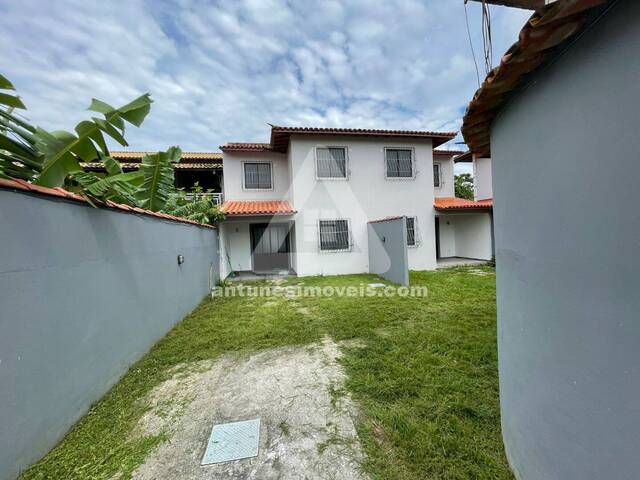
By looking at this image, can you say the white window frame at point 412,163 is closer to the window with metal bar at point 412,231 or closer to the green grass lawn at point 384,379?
the window with metal bar at point 412,231

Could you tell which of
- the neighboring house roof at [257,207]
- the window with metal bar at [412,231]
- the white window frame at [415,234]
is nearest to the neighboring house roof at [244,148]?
the neighboring house roof at [257,207]

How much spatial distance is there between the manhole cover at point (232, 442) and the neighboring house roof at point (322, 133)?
11.4m

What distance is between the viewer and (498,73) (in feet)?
5.86

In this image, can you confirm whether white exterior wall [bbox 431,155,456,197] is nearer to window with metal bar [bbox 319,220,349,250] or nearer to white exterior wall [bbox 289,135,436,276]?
white exterior wall [bbox 289,135,436,276]

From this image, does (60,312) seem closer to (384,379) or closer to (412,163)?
(384,379)

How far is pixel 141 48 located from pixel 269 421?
9.69 metres

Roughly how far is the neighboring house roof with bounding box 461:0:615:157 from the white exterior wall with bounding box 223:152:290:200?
1257 centimetres

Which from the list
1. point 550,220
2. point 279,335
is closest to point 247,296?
point 279,335

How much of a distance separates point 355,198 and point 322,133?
11.1 feet

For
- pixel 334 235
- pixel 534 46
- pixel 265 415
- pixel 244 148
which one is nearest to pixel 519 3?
pixel 534 46

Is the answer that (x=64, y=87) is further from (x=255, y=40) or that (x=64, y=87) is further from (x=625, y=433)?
(x=625, y=433)

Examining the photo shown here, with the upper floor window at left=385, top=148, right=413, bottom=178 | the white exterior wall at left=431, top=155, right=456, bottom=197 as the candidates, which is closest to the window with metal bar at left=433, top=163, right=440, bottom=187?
the white exterior wall at left=431, top=155, right=456, bottom=197

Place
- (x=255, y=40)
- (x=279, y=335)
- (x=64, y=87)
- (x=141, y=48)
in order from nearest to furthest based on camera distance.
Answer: (x=279, y=335) < (x=64, y=87) < (x=141, y=48) < (x=255, y=40)

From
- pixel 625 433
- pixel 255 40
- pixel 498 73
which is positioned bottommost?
pixel 625 433
